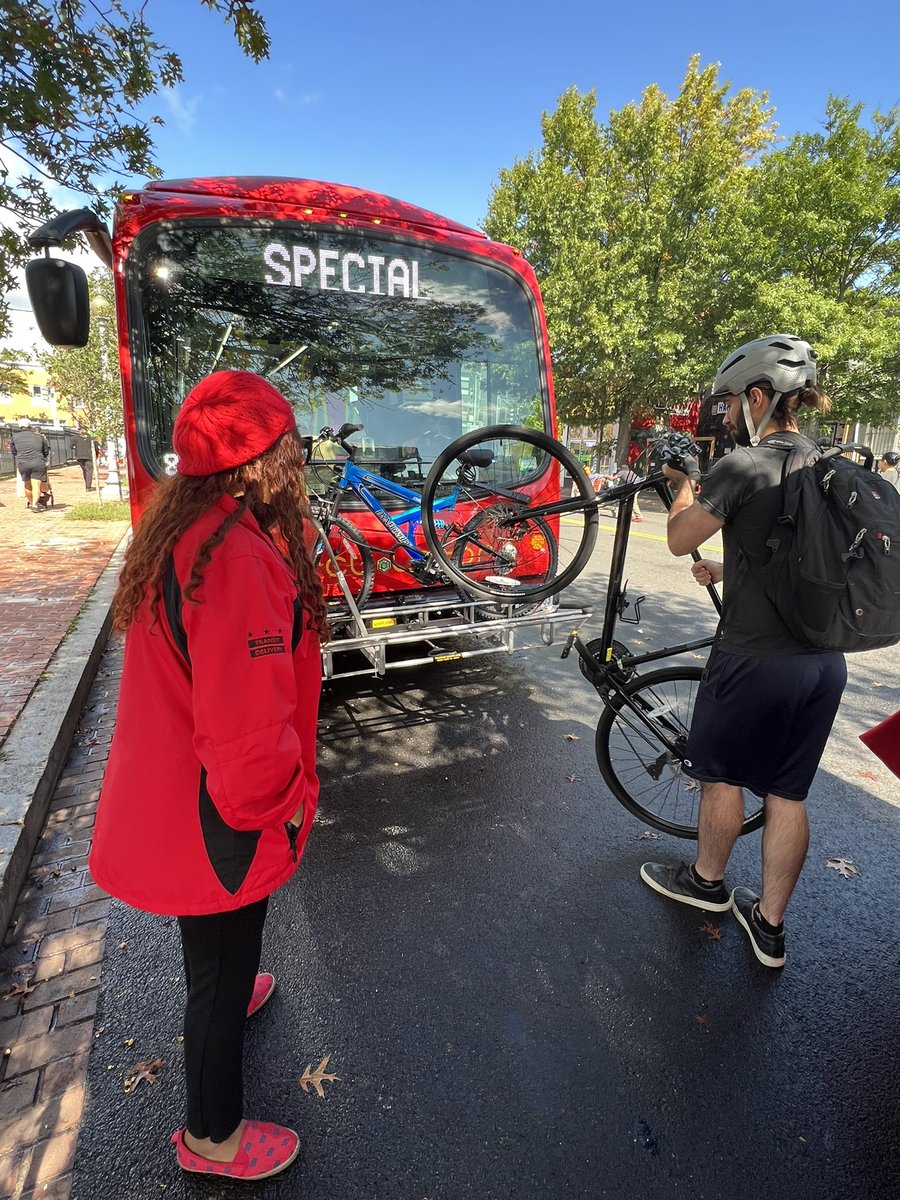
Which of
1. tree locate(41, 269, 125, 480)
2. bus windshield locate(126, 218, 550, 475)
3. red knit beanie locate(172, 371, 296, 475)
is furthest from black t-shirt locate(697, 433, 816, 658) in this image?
tree locate(41, 269, 125, 480)

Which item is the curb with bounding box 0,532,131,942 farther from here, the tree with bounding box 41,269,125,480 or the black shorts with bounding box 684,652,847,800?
the tree with bounding box 41,269,125,480

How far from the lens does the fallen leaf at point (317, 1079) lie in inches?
76.2

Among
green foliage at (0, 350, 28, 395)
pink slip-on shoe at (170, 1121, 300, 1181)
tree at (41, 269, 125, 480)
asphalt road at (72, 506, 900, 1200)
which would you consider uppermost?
green foliage at (0, 350, 28, 395)

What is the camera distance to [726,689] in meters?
2.34

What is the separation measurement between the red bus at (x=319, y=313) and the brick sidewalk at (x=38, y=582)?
6.81ft

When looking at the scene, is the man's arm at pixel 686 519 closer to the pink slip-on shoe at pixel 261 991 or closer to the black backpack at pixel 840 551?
the black backpack at pixel 840 551

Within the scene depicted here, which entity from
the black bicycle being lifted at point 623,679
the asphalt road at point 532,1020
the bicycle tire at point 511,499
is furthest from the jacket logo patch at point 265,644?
the bicycle tire at point 511,499

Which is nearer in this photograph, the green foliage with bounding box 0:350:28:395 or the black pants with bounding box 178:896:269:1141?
the black pants with bounding box 178:896:269:1141

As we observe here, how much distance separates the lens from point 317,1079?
6.43 ft

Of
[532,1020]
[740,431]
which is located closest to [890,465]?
[740,431]

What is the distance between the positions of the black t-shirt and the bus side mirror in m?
3.33

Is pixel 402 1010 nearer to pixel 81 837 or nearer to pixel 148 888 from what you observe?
pixel 148 888

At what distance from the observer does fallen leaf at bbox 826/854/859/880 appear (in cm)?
297

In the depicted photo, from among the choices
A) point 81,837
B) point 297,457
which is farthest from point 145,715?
point 81,837
